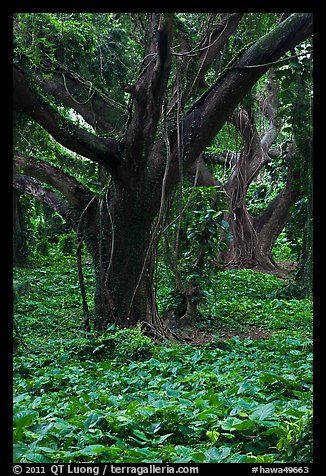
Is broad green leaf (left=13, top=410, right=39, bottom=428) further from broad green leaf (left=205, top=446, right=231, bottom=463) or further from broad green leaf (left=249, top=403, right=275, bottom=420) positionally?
broad green leaf (left=249, top=403, right=275, bottom=420)

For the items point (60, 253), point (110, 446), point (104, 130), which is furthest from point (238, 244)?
point (110, 446)

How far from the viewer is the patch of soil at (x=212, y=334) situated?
6.02 meters

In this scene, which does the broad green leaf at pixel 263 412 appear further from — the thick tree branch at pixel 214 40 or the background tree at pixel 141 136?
the thick tree branch at pixel 214 40

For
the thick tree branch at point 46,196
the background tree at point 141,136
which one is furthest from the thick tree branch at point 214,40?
the thick tree branch at point 46,196

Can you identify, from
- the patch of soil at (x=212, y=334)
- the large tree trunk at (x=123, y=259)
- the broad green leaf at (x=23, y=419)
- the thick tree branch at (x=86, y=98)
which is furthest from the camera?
the thick tree branch at (x=86, y=98)

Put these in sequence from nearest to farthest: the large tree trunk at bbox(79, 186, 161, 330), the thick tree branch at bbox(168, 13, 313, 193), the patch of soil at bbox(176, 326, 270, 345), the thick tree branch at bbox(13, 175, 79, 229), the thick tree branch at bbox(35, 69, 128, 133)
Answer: the thick tree branch at bbox(168, 13, 313, 193) → the large tree trunk at bbox(79, 186, 161, 330) → the patch of soil at bbox(176, 326, 270, 345) → the thick tree branch at bbox(13, 175, 79, 229) → the thick tree branch at bbox(35, 69, 128, 133)

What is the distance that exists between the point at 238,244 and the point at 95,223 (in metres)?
6.30

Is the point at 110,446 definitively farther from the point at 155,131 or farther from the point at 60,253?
the point at 60,253

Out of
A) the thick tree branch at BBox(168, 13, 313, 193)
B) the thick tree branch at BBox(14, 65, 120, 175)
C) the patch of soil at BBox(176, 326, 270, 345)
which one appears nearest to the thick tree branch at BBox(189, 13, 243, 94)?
the thick tree branch at BBox(168, 13, 313, 193)

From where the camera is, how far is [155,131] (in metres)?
5.49

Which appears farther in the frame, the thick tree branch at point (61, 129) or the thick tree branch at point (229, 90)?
the thick tree branch at point (61, 129)

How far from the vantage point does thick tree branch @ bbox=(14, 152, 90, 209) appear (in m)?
5.88

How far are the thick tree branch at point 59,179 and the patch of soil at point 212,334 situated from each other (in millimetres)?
1781
